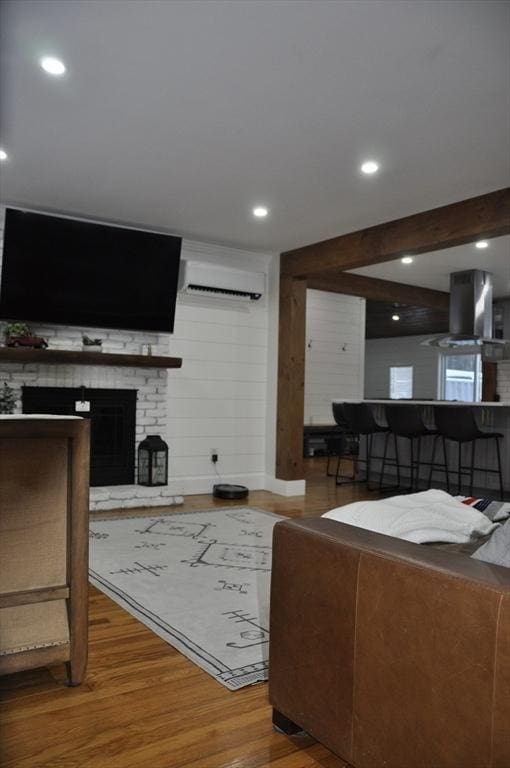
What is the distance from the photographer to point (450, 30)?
2.46 metres

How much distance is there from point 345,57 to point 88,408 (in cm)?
370

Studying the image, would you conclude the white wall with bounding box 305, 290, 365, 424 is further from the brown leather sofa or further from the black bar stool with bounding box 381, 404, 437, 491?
the brown leather sofa

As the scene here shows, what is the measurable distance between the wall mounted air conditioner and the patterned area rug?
2237 mm

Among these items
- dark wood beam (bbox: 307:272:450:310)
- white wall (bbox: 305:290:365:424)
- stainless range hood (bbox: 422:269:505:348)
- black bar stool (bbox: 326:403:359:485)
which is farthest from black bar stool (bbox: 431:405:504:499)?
white wall (bbox: 305:290:365:424)

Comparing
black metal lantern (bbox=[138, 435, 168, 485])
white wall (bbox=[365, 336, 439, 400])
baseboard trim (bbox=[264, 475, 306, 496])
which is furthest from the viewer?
white wall (bbox=[365, 336, 439, 400])

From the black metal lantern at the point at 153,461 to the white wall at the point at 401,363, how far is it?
26.2 ft

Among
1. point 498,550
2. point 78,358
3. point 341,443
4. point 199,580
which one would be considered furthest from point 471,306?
point 498,550

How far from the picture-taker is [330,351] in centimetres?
860

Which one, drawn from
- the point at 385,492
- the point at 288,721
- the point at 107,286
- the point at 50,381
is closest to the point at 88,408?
the point at 50,381

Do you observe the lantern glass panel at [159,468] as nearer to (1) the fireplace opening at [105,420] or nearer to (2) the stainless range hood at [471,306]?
(1) the fireplace opening at [105,420]

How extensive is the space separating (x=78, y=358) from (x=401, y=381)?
966 cm

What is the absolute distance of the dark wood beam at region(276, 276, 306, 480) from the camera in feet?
20.7

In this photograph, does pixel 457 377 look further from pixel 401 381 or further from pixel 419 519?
pixel 419 519

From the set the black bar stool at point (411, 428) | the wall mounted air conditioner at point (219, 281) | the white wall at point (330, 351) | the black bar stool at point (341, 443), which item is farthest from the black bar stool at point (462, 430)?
the white wall at point (330, 351)
